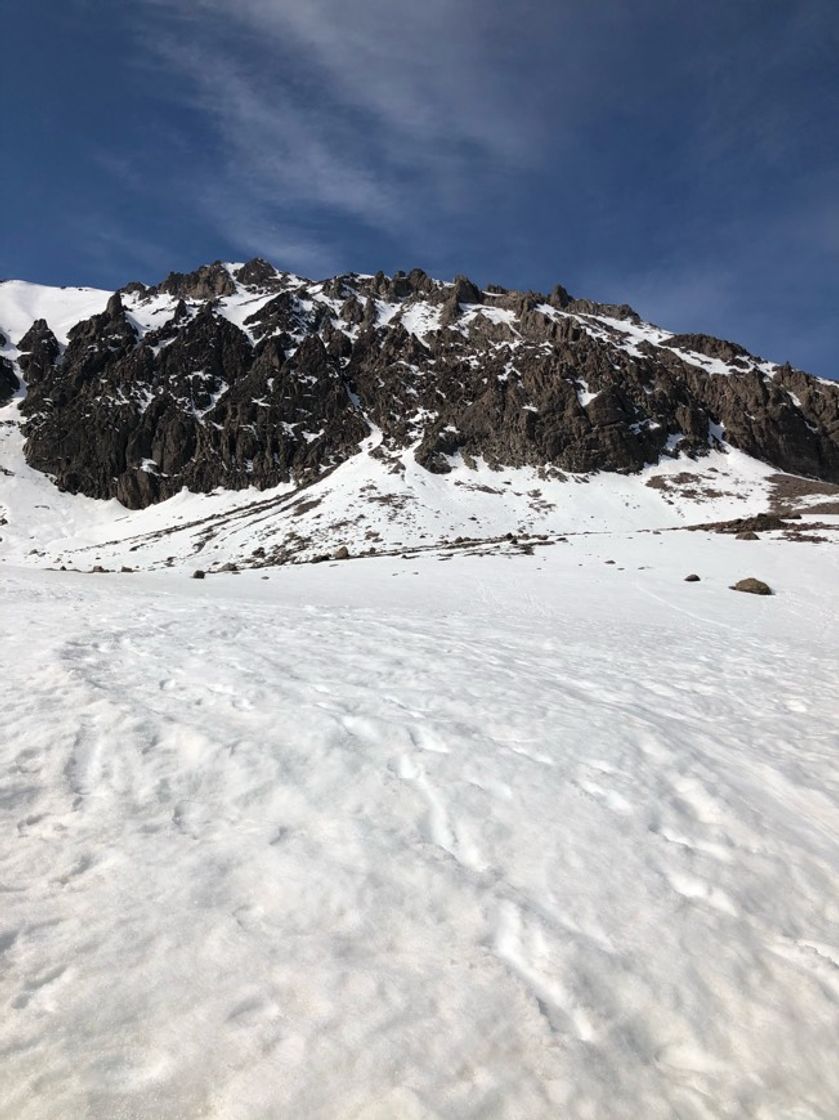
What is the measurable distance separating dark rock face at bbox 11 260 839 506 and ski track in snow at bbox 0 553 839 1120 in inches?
2417

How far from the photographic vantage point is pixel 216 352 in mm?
100812

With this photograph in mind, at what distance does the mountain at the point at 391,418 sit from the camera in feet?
188

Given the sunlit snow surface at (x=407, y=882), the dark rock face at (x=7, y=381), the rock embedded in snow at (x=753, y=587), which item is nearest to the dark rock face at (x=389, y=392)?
the dark rock face at (x=7, y=381)

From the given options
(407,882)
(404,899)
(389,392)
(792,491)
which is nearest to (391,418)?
(389,392)

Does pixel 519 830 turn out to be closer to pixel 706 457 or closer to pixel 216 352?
pixel 706 457

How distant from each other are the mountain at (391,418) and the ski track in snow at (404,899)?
36994 millimetres

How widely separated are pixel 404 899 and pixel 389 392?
87754 millimetres

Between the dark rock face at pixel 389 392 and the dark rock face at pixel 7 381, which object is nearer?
the dark rock face at pixel 389 392

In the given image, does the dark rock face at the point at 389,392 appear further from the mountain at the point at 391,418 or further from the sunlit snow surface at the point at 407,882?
the sunlit snow surface at the point at 407,882

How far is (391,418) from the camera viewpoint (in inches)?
3292

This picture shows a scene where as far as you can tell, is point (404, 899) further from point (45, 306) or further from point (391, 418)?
point (45, 306)

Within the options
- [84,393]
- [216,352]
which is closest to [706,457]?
[216,352]

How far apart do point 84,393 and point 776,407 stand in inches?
4495

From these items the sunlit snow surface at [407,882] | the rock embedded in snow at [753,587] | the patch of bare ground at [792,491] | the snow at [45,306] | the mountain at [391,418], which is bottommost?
the rock embedded in snow at [753,587]
